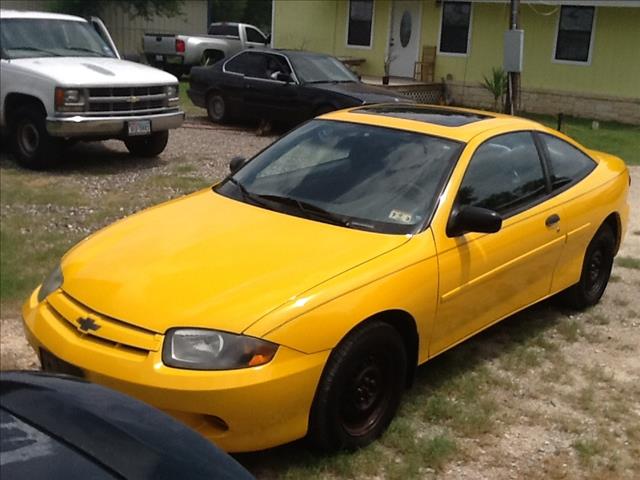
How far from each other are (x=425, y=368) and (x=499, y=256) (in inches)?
31.2

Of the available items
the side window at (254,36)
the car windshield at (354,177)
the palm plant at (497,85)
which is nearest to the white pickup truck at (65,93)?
the car windshield at (354,177)

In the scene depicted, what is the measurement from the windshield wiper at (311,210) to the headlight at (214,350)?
1.07 m

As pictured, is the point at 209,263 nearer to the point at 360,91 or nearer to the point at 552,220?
the point at 552,220

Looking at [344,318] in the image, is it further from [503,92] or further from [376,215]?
[503,92]

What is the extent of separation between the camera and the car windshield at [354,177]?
14.0 feet

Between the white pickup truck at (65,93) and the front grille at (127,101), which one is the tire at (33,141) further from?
the front grille at (127,101)

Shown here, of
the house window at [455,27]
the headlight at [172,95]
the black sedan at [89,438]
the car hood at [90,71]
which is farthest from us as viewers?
the house window at [455,27]

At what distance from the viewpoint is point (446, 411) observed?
4254 millimetres

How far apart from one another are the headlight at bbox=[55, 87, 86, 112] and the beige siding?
764 inches

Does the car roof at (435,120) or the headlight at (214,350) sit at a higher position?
the car roof at (435,120)

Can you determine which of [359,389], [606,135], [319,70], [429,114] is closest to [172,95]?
[319,70]

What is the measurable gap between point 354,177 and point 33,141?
6487mm

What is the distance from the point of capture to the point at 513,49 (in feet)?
44.5

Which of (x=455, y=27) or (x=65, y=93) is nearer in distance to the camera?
(x=65, y=93)
